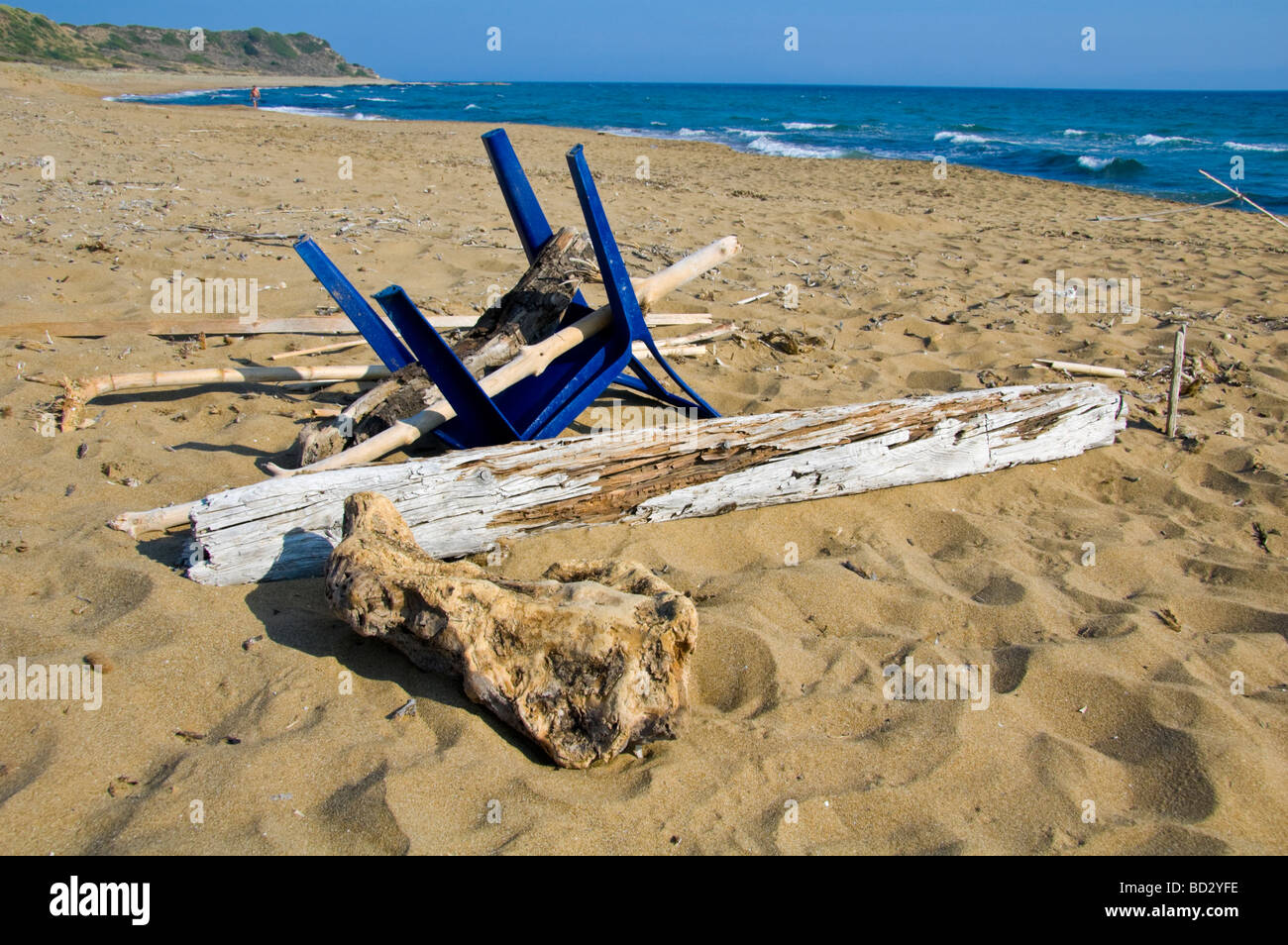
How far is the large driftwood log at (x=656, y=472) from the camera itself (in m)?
2.76

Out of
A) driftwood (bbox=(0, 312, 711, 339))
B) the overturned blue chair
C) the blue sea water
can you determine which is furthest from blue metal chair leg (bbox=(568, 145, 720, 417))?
the blue sea water

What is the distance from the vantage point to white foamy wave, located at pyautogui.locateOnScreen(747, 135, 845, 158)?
67.4 feet

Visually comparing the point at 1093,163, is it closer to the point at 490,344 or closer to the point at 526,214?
the point at 526,214

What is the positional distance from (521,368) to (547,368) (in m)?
0.39

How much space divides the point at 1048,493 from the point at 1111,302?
3855 millimetres

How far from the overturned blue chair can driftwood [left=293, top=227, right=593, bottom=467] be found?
154 millimetres

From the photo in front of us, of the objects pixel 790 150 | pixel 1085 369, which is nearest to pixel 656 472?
pixel 1085 369

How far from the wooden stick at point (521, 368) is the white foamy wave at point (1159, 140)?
1060 inches

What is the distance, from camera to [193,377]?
13.1ft

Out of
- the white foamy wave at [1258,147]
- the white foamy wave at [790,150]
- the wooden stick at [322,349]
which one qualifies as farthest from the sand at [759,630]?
the white foamy wave at [1258,147]

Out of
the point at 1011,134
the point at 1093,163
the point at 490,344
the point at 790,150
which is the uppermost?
the point at 1011,134

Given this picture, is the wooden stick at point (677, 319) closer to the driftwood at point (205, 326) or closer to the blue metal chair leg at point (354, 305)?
the driftwood at point (205, 326)
